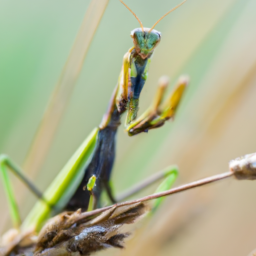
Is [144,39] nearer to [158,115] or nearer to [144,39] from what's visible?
[144,39]

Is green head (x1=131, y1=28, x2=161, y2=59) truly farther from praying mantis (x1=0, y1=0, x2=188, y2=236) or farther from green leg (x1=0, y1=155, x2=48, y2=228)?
green leg (x1=0, y1=155, x2=48, y2=228)

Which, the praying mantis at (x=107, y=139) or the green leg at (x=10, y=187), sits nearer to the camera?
the praying mantis at (x=107, y=139)

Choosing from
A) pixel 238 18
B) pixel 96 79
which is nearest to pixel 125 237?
pixel 96 79

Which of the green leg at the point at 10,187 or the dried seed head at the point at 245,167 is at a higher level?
the green leg at the point at 10,187

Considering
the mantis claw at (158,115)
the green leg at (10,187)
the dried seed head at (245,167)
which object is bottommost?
the dried seed head at (245,167)

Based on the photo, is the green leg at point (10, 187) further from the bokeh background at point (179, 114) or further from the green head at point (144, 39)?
the green head at point (144, 39)

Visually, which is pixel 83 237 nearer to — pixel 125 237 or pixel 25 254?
pixel 125 237

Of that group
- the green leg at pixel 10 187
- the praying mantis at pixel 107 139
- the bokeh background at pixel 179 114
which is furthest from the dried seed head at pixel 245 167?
the green leg at pixel 10 187

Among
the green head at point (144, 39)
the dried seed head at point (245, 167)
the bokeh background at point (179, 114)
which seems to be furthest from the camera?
the bokeh background at point (179, 114)
